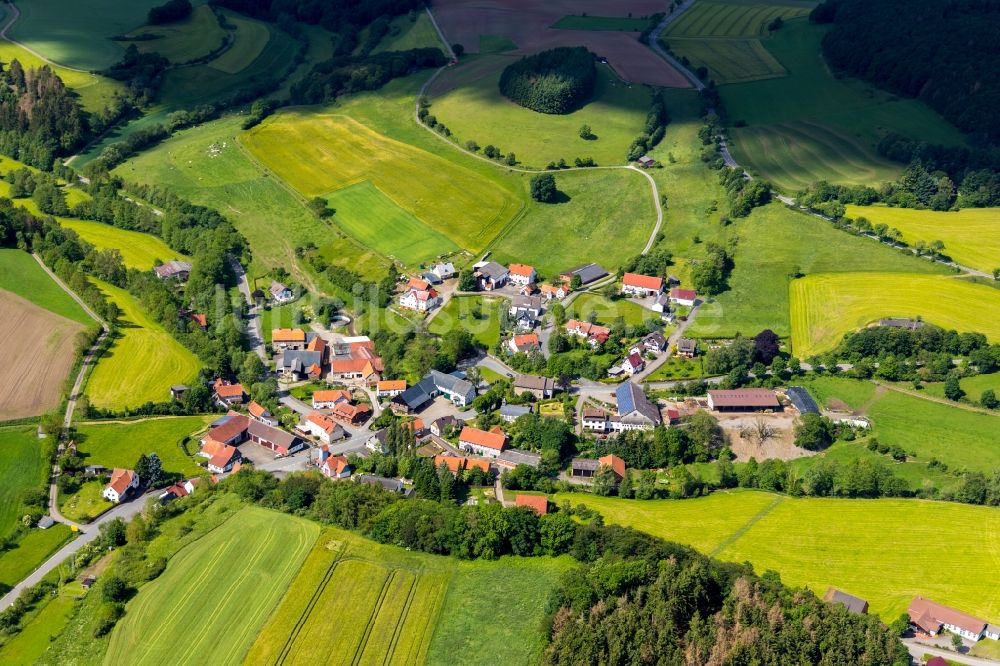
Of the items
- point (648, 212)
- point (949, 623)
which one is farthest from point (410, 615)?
point (648, 212)

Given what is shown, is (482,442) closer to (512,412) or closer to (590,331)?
(512,412)

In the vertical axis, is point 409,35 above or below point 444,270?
above

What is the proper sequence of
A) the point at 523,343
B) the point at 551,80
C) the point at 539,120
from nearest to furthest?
the point at 523,343 < the point at 539,120 < the point at 551,80

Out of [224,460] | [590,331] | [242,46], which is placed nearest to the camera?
[224,460]

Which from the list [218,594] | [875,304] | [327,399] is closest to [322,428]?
[327,399]

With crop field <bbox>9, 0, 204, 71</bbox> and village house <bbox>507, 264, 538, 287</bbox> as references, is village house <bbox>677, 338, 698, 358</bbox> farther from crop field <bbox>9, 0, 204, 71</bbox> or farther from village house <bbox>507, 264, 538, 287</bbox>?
crop field <bbox>9, 0, 204, 71</bbox>

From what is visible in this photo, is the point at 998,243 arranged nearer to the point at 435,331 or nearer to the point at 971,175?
the point at 971,175

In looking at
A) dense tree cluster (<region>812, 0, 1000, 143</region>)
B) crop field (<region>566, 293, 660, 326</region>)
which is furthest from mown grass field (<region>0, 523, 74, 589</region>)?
dense tree cluster (<region>812, 0, 1000, 143</region>)
